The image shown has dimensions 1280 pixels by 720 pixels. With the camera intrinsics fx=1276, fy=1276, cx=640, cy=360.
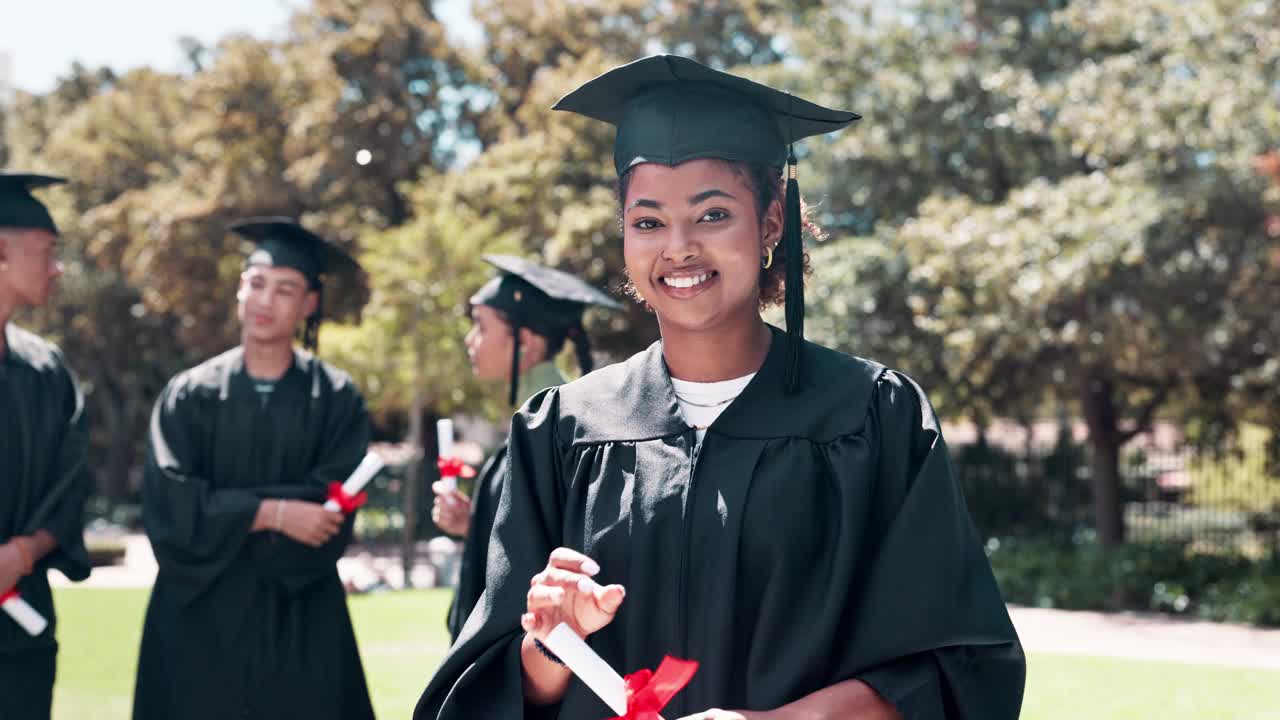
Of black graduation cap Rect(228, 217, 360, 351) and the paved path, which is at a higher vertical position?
black graduation cap Rect(228, 217, 360, 351)

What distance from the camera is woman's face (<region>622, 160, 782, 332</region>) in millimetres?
2232

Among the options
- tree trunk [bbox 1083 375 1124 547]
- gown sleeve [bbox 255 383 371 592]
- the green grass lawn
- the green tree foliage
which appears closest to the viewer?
gown sleeve [bbox 255 383 371 592]

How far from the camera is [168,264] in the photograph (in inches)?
910

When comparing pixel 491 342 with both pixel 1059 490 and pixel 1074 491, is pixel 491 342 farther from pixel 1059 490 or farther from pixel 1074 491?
pixel 1059 490

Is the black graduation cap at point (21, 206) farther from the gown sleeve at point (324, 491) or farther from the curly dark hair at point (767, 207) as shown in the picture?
the curly dark hair at point (767, 207)

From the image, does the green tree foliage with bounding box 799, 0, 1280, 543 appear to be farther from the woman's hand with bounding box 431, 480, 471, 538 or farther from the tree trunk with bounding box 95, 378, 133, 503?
the tree trunk with bounding box 95, 378, 133, 503


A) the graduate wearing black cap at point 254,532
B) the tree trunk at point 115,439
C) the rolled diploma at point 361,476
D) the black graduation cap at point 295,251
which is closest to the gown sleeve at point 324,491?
the graduate wearing black cap at point 254,532

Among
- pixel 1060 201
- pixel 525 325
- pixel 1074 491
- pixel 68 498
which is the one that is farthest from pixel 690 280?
pixel 1074 491

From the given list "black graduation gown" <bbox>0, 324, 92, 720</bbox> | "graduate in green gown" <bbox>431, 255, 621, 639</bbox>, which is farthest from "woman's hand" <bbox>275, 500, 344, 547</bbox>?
"black graduation gown" <bbox>0, 324, 92, 720</bbox>

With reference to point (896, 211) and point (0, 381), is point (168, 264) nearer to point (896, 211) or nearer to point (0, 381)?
point (896, 211)

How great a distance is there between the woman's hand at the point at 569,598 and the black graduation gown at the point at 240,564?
10.3 ft

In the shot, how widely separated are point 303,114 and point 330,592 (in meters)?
17.8

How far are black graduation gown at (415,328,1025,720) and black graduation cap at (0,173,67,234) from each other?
11.2ft

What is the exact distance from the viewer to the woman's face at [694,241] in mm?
2232
